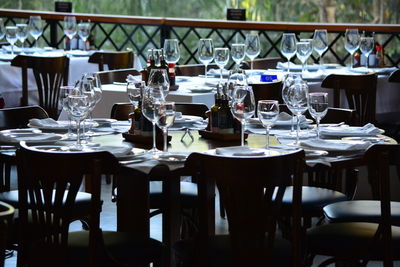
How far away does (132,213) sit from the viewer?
367cm

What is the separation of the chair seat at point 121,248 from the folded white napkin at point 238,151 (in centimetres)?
38

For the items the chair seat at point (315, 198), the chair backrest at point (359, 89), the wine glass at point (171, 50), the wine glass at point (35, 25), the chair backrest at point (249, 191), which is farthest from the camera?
the wine glass at point (35, 25)

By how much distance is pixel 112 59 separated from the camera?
738cm

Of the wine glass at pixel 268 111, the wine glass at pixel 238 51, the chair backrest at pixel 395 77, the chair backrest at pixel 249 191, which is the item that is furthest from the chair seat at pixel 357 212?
the chair backrest at pixel 395 77

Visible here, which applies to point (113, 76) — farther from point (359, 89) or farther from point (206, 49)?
point (359, 89)

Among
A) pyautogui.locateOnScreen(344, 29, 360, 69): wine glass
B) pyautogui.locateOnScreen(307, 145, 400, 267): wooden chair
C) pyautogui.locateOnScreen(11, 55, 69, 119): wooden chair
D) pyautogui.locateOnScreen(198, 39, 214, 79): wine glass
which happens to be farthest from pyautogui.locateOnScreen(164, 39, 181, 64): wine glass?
pyautogui.locateOnScreen(307, 145, 400, 267): wooden chair

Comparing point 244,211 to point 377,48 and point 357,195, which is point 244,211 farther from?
point 377,48

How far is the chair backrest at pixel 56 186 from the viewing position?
3.05 metres

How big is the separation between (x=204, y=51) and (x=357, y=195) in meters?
1.31

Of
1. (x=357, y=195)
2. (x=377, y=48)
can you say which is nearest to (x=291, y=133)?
(x=357, y=195)

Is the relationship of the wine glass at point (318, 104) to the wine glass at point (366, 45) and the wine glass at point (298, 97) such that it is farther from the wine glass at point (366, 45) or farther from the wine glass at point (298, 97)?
the wine glass at point (366, 45)

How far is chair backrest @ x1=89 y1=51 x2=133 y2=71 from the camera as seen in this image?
7.33 m

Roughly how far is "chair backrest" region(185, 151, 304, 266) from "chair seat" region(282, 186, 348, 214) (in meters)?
0.92

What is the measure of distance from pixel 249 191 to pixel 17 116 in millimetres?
1600
